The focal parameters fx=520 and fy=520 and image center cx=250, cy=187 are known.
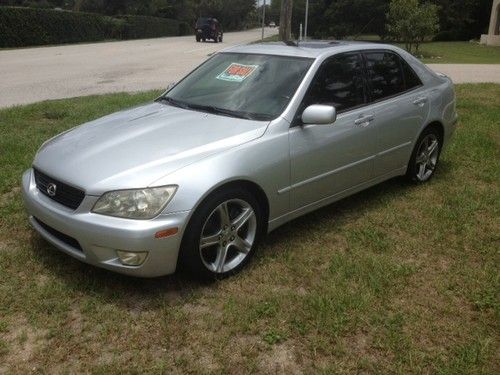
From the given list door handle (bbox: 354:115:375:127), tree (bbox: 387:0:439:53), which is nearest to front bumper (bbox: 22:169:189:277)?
door handle (bbox: 354:115:375:127)

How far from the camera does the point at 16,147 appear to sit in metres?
6.21

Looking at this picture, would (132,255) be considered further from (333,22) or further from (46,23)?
(333,22)

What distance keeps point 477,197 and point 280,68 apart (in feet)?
8.10

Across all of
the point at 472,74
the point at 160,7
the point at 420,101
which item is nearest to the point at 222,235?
the point at 420,101

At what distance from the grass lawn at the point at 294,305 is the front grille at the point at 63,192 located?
52 centimetres

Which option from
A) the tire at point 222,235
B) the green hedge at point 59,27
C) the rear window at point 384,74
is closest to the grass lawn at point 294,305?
the tire at point 222,235

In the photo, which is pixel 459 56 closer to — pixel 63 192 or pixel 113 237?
pixel 63 192

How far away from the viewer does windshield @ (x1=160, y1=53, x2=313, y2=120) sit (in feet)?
12.9

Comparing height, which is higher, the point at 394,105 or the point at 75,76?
the point at 394,105

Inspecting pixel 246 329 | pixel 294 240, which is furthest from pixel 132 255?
pixel 294 240

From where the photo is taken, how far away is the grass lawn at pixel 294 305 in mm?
2768

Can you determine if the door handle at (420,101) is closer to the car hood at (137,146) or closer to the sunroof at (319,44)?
the sunroof at (319,44)

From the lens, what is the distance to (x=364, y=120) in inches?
172

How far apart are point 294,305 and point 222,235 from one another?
2.16ft
